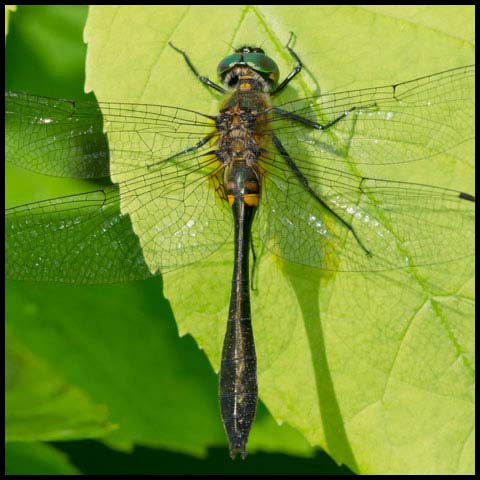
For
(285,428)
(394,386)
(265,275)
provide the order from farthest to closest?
1. (285,428)
2. (265,275)
3. (394,386)

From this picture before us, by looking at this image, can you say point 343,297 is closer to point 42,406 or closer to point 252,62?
point 252,62

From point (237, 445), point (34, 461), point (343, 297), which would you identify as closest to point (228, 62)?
point (343, 297)

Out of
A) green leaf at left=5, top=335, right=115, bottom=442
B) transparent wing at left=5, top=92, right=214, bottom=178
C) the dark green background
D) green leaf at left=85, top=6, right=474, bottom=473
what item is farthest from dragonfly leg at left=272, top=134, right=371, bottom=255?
green leaf at left=5, top=335, right=115, bottom=442

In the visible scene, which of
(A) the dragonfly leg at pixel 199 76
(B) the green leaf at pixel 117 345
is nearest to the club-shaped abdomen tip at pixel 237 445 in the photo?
(B) the green leaf at pixel 117 345

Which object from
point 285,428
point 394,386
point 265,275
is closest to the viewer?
point 394,386

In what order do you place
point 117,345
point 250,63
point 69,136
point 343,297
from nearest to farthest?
point 343,297 < point 250,63 < point 69,136 < point 117,345

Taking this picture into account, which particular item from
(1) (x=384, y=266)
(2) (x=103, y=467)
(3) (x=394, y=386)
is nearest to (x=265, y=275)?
(1) (x=384, y=266)

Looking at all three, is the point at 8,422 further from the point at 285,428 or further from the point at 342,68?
the point at 342,68
